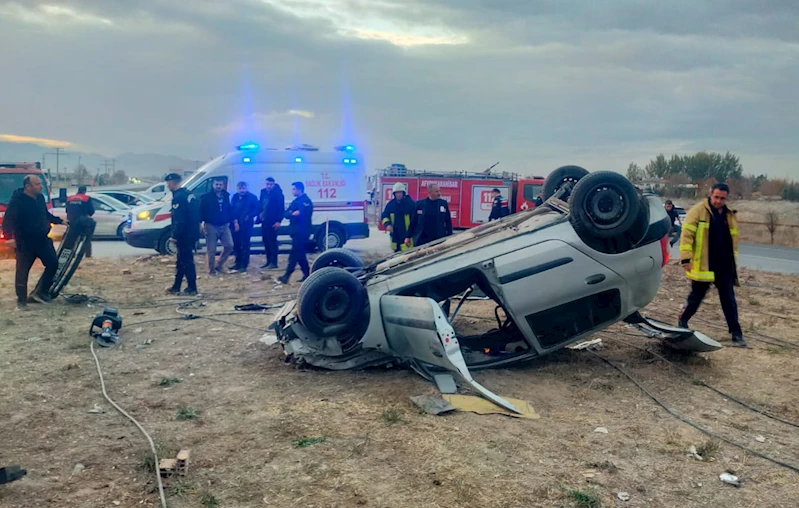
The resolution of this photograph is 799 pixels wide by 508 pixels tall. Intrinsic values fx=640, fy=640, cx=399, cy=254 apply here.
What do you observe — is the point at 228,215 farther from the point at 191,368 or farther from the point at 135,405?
the point at 135,405

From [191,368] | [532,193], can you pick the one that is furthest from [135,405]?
[532,193]

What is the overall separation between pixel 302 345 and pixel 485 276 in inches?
64.0

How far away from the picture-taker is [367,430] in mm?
4090

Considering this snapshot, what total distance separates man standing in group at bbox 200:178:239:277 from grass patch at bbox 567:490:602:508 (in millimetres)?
9090

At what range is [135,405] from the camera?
179 inches

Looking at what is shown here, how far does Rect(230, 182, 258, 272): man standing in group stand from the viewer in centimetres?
1179

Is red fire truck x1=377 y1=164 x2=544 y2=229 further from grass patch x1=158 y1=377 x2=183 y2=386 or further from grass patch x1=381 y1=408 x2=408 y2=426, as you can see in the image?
grass patch x1=381 y1=408 x2=408 y2=426

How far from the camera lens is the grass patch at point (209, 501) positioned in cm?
315

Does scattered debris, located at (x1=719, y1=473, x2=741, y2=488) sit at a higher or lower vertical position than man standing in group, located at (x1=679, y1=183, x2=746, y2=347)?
lower

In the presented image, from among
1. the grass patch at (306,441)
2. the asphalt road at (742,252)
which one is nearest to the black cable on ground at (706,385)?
the grass patch at (306,441)

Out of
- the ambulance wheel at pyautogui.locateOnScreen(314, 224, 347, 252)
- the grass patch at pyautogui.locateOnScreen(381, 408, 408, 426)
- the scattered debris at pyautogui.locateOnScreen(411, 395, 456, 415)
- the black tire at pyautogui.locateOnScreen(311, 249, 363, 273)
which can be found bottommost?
the grass patch at pyautogui.locateOnScreen(381, 408, 408, 426)

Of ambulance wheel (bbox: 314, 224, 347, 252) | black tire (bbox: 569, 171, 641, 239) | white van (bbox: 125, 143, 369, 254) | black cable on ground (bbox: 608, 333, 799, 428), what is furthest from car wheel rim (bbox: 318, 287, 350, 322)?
ambulance wheel (bbox: 314, 224, 347, 252)

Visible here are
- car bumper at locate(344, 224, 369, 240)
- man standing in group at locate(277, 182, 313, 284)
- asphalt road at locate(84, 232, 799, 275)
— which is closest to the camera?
man standing in group at locate(277, 182, 313, 284)

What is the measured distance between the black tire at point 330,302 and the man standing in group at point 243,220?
7.00 metres
